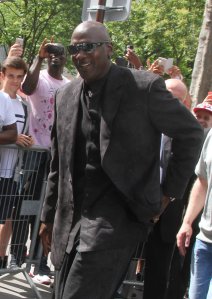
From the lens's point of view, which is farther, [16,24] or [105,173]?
[16,24]

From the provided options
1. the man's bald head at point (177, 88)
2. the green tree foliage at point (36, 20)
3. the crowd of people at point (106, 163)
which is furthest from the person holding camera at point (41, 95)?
the green tree foliage at point (36, 20)

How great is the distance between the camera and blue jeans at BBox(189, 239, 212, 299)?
13.2ft

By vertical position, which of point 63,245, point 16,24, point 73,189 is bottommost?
point 63,245

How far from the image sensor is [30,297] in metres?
6.05

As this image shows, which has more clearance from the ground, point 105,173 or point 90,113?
point 90,113

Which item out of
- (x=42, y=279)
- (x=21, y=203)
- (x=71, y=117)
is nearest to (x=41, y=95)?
(x=21, y=203)

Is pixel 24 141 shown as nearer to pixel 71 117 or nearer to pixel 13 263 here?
pixel 13 263

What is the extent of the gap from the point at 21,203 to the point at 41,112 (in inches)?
41.9

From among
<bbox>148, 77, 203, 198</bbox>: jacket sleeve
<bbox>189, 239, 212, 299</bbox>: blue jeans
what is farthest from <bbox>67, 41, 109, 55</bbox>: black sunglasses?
<bbox>189, 239, 212, 299</bbox>: blue jeans

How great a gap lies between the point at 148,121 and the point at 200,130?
0.31 m

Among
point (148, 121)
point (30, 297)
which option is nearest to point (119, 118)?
point (148, 121)

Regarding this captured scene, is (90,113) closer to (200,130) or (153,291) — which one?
(200,130)

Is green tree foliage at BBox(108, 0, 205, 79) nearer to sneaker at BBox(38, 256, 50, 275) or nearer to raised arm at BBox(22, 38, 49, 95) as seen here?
raised arm at BBox(22, 38, 49, 95)

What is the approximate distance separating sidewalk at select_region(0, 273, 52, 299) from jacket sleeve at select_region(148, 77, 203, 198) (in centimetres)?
280
